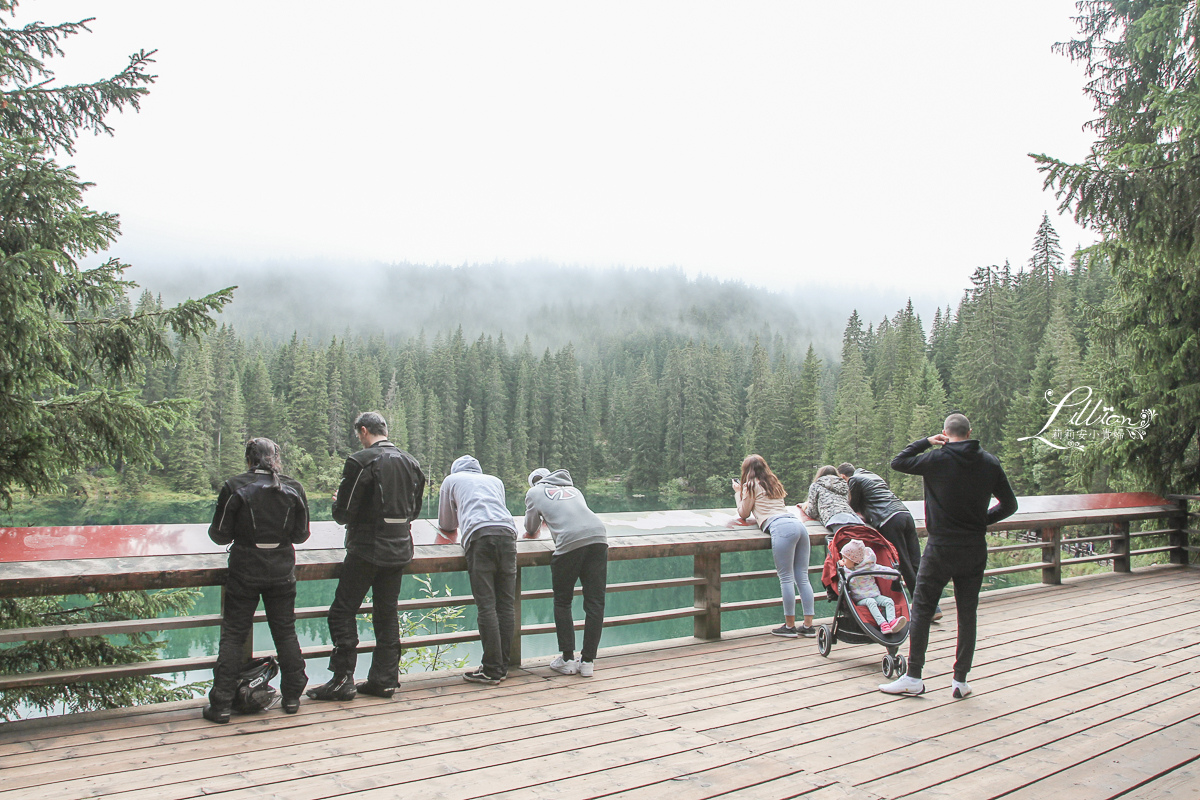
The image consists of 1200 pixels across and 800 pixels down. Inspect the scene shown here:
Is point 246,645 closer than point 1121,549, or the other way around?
point 246,645

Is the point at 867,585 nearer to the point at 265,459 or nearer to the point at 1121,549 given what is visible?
the point at 265,459

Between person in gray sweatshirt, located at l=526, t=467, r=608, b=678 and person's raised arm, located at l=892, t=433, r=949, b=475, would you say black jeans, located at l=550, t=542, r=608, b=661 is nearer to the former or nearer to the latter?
person in gray sweatshirt, located at l=526, t=467, r=608, b=678

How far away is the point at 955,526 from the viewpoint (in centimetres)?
432

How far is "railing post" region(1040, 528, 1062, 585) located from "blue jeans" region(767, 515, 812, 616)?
4.06 m

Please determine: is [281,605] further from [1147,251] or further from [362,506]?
[1147,251]

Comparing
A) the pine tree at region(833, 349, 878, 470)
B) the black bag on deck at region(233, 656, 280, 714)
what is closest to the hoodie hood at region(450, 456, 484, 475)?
the black bag on deck at region(233, 656, 280, 714)

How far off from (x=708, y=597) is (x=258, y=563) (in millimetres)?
3504

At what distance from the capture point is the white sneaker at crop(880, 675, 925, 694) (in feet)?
14.7

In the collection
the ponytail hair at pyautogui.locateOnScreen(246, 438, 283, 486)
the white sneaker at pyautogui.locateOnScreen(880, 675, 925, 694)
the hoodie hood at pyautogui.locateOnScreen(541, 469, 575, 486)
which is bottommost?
the white sneaker at pyautogui.locateOnScreen(880, 675, 925, 694)

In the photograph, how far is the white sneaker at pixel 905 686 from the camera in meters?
4.47

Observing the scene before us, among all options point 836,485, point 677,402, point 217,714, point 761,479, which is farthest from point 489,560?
point 677,402

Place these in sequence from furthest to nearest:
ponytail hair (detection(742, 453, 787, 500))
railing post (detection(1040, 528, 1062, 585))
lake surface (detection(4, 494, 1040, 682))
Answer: lake surface (detection(4, 494, 1040, 682))
railing post (detection(1040, 528, 1062, 585))
ponytail hair (detection(742, 453, 787, 500))

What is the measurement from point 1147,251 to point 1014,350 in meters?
41.9

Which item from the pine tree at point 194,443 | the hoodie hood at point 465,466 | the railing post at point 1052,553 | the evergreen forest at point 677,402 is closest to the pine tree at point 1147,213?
the railing post at point 1052,553
